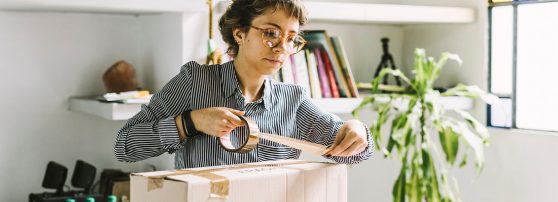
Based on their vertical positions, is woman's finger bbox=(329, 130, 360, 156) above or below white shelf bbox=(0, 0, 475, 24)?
below

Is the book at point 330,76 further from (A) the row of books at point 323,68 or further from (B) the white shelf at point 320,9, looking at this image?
(B) the white shelf at point 320,9

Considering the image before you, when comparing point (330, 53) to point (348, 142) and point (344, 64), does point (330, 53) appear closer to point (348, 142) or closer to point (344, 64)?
point (344, 64)

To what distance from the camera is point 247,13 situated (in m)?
1.73

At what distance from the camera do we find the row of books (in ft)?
11.1

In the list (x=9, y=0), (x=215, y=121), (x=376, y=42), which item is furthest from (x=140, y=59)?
(x=215, y=121)

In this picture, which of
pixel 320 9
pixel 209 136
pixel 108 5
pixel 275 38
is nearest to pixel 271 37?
pixel 275 38

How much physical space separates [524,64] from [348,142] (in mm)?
2133

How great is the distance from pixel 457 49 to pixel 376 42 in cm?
42

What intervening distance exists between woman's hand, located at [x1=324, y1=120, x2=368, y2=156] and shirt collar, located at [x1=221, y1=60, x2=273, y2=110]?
18 cm

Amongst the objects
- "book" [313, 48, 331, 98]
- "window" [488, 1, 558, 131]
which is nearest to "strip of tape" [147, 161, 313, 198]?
"book" [313, 48, 331, 98]

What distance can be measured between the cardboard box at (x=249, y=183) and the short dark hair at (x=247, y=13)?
0.35 meters

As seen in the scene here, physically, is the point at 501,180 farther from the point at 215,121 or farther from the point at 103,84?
the point at 215,121

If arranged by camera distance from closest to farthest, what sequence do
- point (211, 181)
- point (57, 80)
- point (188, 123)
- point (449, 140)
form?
point (211, 181), point (188, 123), point (57, 80), point (449, 140)

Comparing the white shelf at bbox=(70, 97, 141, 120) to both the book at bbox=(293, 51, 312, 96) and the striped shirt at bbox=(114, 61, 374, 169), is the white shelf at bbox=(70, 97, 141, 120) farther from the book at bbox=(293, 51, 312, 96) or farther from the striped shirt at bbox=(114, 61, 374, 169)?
the striped shirt at bbox=(114, 61, 374, 169)
